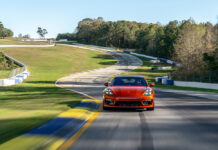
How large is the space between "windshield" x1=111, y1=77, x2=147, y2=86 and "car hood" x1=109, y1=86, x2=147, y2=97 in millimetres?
658

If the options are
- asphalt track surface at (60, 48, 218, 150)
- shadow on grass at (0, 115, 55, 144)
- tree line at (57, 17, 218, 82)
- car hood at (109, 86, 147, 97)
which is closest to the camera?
asphalt track surface at (60, 48, 218, 150)

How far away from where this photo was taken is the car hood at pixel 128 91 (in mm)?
11047

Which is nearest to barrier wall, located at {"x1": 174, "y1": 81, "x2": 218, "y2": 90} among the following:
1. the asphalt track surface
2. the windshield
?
the windshield

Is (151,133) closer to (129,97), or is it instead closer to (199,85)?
(129,97)

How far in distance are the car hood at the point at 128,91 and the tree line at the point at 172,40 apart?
27688mm

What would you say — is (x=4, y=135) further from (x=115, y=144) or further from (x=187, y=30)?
(x=187, y=30)

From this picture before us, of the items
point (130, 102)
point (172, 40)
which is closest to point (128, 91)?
point (130, 102)

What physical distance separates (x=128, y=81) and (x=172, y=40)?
285ft

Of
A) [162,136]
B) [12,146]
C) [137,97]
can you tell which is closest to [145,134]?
[162,136]

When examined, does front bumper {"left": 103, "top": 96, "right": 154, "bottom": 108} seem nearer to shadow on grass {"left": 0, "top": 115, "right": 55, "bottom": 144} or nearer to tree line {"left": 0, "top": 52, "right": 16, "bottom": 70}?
shadow on grass {"left": 0, "top": 115, "right": 55, "bottom": 144}

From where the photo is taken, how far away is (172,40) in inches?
3807

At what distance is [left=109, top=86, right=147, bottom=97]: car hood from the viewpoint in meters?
11.0

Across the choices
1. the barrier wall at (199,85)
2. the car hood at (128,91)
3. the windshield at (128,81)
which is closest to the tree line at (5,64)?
the barrier wall at (199,85)

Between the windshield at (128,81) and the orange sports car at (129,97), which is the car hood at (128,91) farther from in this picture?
the windshield at (128,81)
